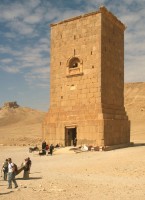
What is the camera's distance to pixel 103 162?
51.1 ft

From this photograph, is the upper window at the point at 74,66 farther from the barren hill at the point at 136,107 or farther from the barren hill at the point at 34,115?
the barren hill at the point at 34,115

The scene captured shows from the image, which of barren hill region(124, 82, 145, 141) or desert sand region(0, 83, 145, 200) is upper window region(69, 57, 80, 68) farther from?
barren hill region(124, 82, 145, 141)

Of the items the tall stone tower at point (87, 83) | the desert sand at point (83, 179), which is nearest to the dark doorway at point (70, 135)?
the tall stone tower at point (87, 83)

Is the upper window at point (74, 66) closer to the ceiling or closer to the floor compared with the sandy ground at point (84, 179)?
closer to the ceiling

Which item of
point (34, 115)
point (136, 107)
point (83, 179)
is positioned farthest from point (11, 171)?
point (34, 115)

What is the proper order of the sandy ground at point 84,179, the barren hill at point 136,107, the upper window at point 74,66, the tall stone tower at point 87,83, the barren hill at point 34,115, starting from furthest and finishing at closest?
the barren hill at point 34,115 < the barren hill at point 136,107 < the upper window at point 74,66 < the tall stone tower at point 87,83 < the sandy ground at point 84,179

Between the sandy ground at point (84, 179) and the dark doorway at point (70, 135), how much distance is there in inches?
214

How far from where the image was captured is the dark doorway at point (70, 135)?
2316 cm

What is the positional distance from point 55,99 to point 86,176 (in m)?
12.6

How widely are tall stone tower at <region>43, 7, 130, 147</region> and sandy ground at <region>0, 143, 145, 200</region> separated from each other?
15.3 ft

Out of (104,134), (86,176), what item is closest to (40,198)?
(86,176)

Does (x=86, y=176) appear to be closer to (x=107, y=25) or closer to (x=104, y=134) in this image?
(x=104, y=134)

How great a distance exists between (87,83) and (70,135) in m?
4.18

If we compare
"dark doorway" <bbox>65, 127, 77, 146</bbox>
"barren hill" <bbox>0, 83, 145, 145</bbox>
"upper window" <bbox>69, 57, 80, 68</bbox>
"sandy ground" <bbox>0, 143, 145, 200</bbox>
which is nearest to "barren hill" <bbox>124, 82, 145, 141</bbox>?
"barren hill" <bbox>0, 83, 145, 145</bbox>
